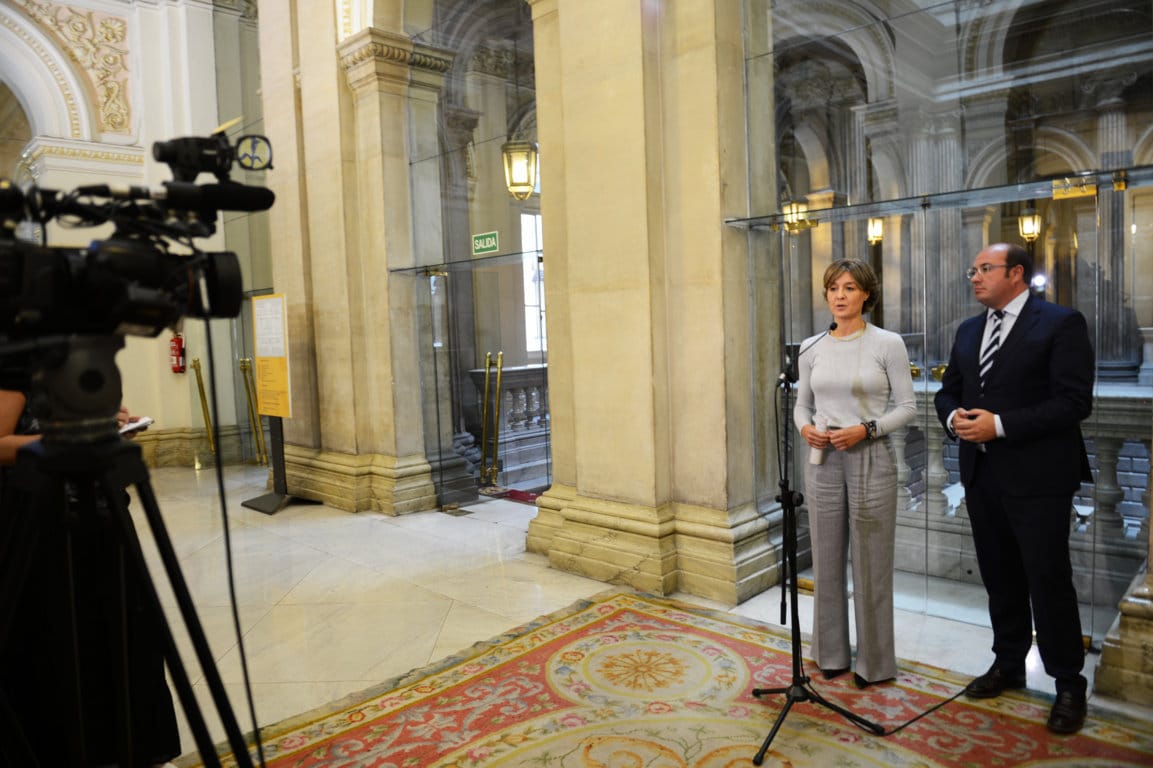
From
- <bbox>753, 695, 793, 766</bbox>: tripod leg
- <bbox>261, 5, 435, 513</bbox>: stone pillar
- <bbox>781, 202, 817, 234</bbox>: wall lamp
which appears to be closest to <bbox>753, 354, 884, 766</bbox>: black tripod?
<bbox>753, 695, 793, 766</bbox>: tripod leg

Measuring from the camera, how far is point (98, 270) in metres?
1.47

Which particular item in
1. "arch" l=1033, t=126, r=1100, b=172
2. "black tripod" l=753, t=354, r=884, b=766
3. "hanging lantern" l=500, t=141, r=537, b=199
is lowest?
"black tripod" l=753, t=354, r=884, b=766

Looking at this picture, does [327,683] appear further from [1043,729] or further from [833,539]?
[1043,729]

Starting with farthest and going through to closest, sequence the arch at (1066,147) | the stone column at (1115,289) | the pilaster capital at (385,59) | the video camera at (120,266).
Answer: the pilaster capital at (385,59) → the arch at (1066,147) → the stone column at (1115,289) → the video camera at (120,266)

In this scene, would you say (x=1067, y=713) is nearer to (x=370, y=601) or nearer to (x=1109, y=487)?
(x=1109, y=487)

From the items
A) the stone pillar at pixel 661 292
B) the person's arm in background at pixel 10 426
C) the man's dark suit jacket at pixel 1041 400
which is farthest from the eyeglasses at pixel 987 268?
the person's arm in background at pixel 10 426

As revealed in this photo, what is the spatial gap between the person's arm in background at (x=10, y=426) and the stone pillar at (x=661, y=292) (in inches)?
121

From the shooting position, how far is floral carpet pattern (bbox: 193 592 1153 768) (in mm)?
2824

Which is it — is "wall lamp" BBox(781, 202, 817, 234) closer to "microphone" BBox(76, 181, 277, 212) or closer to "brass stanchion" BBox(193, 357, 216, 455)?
"microphone" BBox(76, 181, 277, 212)

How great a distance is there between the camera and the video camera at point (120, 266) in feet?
4.68

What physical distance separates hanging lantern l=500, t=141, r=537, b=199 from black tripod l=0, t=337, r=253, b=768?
5.02m

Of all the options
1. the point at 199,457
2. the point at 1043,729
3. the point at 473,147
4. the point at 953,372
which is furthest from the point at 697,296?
the point at 199,457

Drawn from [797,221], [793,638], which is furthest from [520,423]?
[793,638]

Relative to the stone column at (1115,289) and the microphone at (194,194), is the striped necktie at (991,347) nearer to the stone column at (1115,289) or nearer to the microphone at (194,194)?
the stone column at (1115,289)
